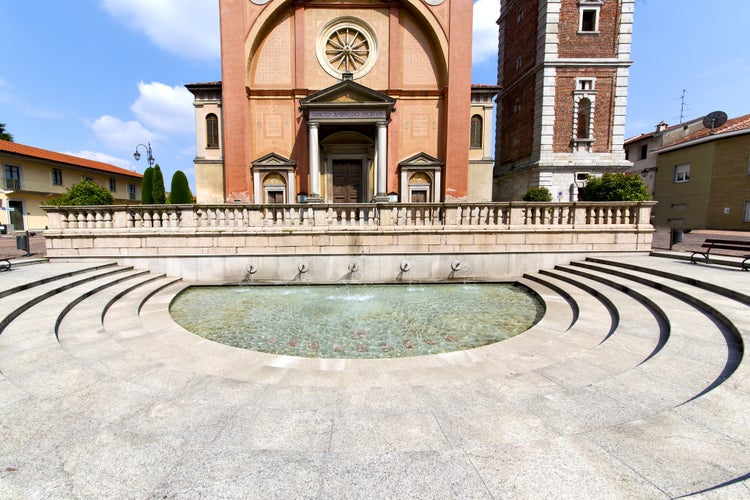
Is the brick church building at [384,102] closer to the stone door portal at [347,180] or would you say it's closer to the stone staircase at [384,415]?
the stone door portal at [347,180]

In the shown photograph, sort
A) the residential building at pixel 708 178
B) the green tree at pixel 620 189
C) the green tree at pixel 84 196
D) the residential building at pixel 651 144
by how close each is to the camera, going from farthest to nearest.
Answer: the residential building at pixel 651 144, the residential building at pixel 708 178, the green tree at pixel 84 196, the green tree at pixel 620 189

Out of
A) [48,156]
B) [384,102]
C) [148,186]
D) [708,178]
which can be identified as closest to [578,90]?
[708,178]

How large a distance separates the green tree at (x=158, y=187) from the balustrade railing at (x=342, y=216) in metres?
8.22

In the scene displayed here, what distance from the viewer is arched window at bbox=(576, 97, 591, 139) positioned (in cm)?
2166

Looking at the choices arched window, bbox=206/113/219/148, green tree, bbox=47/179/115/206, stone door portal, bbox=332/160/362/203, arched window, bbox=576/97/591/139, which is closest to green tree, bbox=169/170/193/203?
arched window, bbox=206/113/219/148

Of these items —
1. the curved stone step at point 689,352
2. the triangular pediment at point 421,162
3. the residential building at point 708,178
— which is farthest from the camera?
the residential building at point 708,178

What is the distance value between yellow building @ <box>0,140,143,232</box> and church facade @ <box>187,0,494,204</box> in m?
27.0

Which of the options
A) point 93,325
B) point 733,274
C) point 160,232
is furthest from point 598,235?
point 160,232

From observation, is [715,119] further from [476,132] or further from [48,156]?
[48,156]

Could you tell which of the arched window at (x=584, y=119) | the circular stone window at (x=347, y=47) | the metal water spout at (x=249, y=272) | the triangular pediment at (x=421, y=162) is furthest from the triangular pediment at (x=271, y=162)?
the arched window at (x=584, y=119)

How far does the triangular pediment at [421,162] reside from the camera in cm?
1930

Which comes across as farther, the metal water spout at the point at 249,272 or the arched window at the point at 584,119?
the arched window at the point at 584,119

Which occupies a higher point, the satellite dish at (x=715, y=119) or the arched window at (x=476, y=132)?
the satellite dish at (x=715, y=119)

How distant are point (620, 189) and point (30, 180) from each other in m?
52.1
